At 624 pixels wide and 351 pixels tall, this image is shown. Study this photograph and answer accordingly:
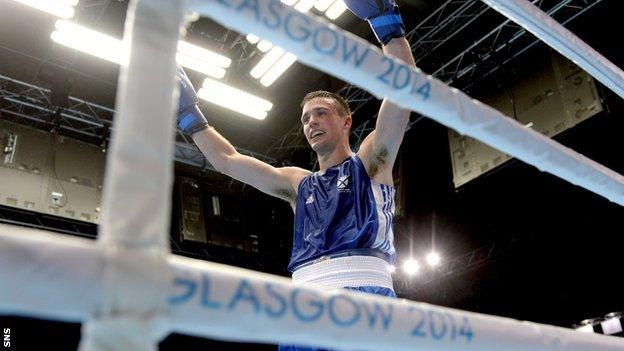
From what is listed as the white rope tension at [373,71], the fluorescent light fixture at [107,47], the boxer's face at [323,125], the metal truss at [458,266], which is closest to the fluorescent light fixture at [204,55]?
the fluorescent light fixture at [107,47]

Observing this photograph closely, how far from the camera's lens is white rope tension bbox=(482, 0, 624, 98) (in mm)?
1281

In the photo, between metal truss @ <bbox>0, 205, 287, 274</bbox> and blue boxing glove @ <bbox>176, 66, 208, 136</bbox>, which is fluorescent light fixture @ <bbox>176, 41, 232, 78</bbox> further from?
blue boxing glove @ <bbox>176, 66, 208, 136</bbox>

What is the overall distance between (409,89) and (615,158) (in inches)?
199

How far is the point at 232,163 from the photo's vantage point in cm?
197

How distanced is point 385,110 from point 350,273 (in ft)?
1.53

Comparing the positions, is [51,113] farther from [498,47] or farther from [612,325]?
[612,325]

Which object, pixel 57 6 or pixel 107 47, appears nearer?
pixel 57 6

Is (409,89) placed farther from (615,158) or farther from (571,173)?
(615,158)

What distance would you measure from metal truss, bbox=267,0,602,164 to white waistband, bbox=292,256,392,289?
3.87m

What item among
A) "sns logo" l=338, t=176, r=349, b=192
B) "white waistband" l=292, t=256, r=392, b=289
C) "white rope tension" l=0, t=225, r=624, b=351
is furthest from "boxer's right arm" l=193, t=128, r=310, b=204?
"white rope tension" l=0, t=225, r=624, b=351

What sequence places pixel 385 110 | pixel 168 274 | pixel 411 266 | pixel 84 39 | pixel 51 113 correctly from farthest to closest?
pixel 411 266 < pixel 51 113 < pixel 84 39 < pixel 385 110 < pixel 168 274

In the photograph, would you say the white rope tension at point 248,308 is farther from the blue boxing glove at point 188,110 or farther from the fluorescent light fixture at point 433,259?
the fluorescent light fixture at point 433,259

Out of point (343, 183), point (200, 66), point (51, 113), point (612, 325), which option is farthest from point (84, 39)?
point (612, 325)

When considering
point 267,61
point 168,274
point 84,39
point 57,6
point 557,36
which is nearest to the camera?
point 168,274
